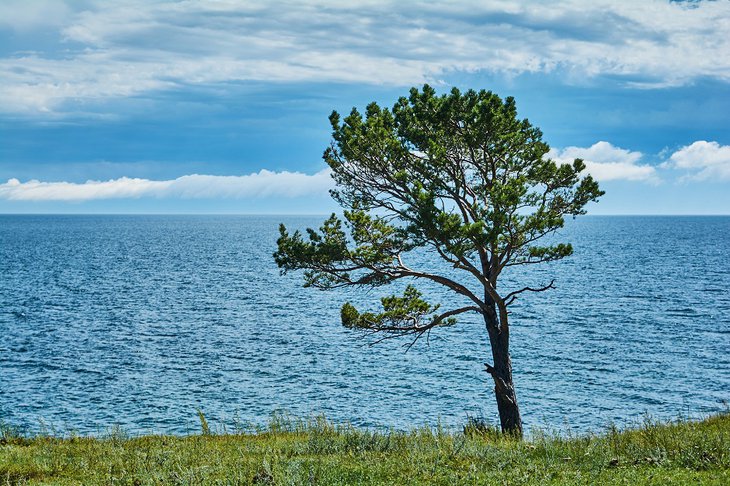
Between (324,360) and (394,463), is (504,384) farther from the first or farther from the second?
(324,360)

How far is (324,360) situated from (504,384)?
23347mm

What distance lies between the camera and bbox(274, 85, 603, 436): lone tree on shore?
74.4 ft

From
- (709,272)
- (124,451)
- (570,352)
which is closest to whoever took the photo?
(124,451)

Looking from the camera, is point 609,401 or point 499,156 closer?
point 499,156

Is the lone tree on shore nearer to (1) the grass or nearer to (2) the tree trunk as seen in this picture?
(2) the tree trunk

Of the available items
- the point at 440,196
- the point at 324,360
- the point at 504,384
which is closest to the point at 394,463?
the point at 504,384

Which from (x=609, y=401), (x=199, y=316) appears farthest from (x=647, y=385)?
(x=199, y=316)

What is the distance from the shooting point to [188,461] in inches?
607

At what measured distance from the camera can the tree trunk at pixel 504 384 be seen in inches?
944

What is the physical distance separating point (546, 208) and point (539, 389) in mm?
18049

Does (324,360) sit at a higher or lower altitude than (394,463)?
lower

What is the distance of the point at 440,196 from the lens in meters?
24.7

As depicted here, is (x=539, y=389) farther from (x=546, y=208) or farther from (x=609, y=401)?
(x=546, y=208)

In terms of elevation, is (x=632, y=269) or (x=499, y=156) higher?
(x=499, y=156)
